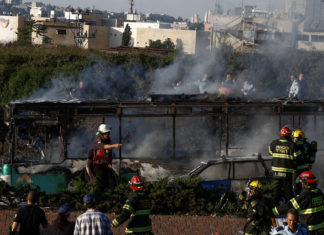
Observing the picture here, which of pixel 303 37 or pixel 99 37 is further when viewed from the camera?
pixel 99 37

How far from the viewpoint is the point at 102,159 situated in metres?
11.6

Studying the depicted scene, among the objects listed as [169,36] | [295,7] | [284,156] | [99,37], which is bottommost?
[284,156]

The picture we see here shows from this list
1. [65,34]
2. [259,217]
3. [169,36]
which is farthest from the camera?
[169,36]

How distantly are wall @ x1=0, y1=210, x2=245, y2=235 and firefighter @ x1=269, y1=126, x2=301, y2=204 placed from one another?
0.98 meters

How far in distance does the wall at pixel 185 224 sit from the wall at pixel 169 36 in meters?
76.1

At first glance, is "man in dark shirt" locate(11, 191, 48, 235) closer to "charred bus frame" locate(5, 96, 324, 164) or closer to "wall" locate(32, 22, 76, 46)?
"charred bus frame" locate(5, 96, 324, 164)

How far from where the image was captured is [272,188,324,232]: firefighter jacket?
330 inches

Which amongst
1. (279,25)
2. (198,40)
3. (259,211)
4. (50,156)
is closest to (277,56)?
(279,25)

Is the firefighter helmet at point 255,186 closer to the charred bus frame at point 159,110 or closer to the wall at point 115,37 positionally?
the charred bus frame at point 159,110

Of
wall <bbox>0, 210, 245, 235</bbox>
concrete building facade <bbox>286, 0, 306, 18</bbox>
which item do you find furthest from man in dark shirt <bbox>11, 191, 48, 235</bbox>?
concrete building facade <bbox>286, 0, 306, 18</bbox>

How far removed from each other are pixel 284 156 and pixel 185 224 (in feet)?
7.22

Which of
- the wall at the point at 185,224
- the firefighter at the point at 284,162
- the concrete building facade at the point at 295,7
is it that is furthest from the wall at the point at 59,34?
the firefighter at the point at 284,162

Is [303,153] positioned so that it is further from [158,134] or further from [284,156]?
[158,134]

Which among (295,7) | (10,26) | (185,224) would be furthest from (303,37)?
(10,26)
